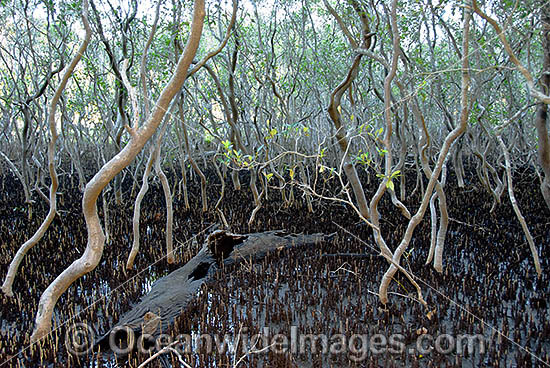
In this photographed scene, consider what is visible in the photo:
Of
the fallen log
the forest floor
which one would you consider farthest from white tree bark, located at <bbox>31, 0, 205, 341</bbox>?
the fallen log

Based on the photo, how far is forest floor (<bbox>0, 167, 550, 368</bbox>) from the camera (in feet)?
8.70

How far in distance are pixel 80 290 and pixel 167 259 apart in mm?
916

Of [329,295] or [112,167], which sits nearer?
[112,167]

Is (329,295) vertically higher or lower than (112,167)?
lower

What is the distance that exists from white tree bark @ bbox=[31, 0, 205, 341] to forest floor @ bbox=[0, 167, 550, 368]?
295 mm

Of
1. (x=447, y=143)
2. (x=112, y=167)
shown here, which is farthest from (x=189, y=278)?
(x=447, y=143)

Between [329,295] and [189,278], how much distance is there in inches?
50.0

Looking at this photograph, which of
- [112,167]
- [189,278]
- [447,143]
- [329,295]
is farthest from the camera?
[189,278]

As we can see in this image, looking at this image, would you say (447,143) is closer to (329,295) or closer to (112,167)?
(329,295)

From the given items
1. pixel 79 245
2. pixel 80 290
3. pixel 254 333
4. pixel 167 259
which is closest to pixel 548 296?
pixel 254 333

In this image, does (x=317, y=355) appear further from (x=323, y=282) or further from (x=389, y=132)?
(x=389, y=132)

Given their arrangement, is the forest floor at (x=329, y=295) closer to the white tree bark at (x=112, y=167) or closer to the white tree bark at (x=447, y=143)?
the white tree bark at (x=447, y=143)

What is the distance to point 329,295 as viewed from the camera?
3412 millimetres

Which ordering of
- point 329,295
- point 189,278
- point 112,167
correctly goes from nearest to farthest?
1. point 112,167
2. point 329,295
3. point 189,278
